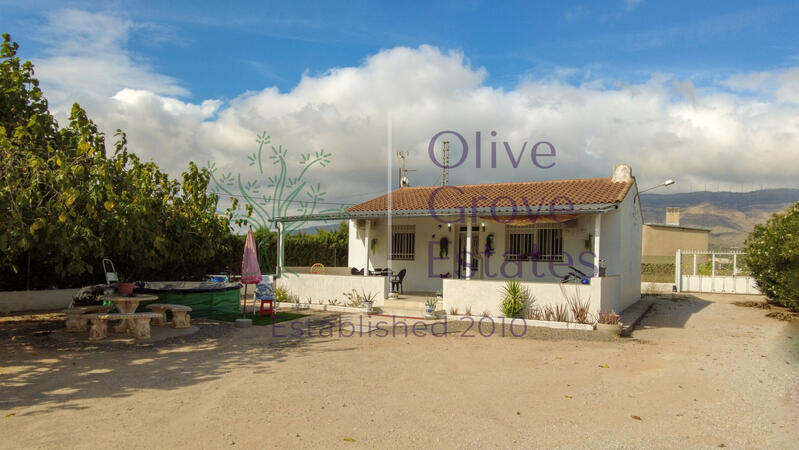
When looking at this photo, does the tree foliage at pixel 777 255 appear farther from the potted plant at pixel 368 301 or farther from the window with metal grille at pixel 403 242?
the potted plant at pixel 368 301

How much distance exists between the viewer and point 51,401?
19.0ft

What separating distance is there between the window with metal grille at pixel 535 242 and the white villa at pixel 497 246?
0.09ft

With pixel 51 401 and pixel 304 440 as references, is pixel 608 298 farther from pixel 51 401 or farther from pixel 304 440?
pixel 51 401

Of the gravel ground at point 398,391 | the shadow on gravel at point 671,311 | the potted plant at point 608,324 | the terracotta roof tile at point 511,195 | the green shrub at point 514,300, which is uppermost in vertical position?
the terracotta roof tile at point 511,195

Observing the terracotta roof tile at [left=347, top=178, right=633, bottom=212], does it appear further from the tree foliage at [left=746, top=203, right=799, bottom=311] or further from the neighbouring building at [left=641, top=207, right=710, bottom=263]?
the neighbouring building at [left=641, top=207, right=710, bottom=263]

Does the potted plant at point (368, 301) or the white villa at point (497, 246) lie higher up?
the white villa at point (497, 246)

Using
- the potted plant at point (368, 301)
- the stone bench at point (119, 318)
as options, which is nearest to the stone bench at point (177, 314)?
the stone bench at point (119, 318)

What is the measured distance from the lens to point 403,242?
17281 mm

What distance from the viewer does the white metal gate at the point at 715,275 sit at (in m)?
22.1

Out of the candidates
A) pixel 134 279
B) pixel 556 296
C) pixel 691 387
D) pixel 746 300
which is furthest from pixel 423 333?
pixel 746 300

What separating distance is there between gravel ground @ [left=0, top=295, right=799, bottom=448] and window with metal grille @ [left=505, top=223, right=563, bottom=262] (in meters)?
4.49

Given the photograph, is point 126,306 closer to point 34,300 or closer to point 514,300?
point 34,300

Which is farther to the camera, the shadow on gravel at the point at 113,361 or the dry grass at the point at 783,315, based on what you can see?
the dry grass at the point at 783,315

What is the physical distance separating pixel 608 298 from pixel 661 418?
7513 mm
